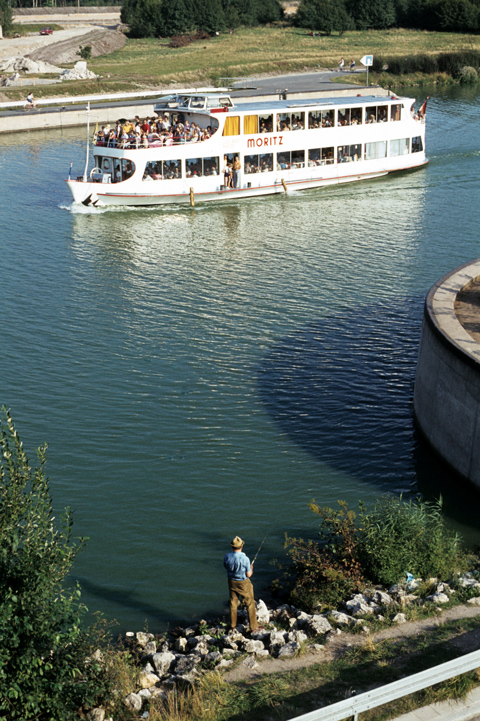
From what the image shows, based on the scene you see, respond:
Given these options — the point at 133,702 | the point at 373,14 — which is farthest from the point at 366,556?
the point at 373,14

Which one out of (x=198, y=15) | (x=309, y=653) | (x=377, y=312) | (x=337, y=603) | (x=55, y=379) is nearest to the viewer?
(x=309, y=653)

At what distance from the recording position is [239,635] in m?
14.3

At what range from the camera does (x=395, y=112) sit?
58.2 m

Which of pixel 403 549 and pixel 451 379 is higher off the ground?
pixel 451 379

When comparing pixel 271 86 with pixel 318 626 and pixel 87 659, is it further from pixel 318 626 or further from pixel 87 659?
pixel 87 659

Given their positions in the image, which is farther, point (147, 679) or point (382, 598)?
point (382, 598)

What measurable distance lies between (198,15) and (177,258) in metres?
114

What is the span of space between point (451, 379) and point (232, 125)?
35123mm

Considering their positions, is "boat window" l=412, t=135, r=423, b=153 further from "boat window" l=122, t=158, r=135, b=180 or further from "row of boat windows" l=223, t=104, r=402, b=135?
"boat window" l=122, t=158, r=135, b=180

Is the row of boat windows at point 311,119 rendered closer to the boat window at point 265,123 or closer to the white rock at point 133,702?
the boat window at point 265,123

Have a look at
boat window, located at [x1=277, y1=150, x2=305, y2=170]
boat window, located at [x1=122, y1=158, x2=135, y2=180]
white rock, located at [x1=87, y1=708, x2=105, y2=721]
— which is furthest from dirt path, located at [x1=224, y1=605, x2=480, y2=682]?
boat window, located at [x1=277, y1=150, x2=305, y2=170]

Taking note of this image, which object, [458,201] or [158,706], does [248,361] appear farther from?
[458,201]

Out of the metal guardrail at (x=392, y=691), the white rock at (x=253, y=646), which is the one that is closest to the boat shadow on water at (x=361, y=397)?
the white rock at (x=253, y=646)

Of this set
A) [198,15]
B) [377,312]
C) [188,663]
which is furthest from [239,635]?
[198,15]
